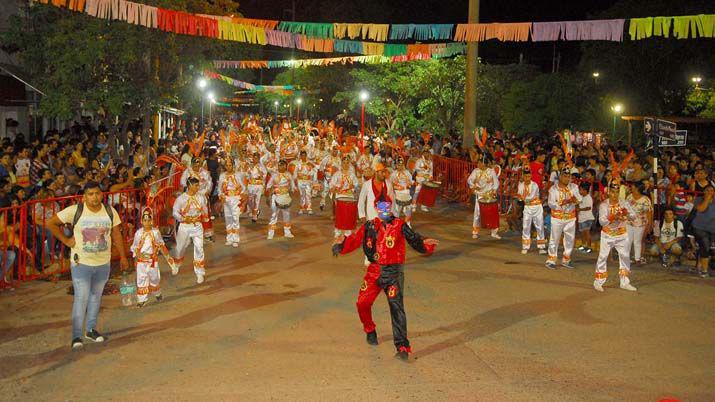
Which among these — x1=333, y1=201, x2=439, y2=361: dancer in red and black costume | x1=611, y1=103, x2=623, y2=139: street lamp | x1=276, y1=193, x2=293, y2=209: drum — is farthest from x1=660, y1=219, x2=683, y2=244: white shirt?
x1=611, y1=103, x2=623, y2=139: street lamp

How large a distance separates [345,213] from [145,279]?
531 centimetres

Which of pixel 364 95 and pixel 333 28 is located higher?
pixel 333 28

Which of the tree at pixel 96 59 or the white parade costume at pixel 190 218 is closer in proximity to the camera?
the white parade costume at pixel 190 218

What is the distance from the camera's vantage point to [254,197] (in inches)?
651

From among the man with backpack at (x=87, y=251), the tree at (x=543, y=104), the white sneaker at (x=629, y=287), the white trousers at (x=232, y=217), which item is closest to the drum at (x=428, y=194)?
the white trousers at (x=232, y=217)

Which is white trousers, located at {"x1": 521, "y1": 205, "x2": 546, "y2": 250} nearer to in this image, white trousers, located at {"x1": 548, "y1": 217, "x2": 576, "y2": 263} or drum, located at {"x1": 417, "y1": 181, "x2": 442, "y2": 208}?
white trousers, located at {"x1": 548, "y1": 217, "x2": 576, "y2": 263}

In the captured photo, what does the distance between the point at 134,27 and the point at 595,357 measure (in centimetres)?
1328

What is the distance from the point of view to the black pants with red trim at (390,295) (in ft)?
24.5

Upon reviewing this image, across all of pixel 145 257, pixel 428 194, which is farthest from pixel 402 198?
pixel 145 257

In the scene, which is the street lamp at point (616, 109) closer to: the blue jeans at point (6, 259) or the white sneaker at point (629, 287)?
the white sneaker at point (629, 287)

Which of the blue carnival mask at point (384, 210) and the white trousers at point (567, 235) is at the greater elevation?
the blue carnival mask at point (384, 210)

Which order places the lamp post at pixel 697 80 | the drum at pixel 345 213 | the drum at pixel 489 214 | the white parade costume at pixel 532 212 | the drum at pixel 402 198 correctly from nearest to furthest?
the white parade costume at pixel 532 212
the drum at pixel 345 213
the drum at pixel 489 214
the drum at pixel 402 198
the lamp post at pixel 697 80

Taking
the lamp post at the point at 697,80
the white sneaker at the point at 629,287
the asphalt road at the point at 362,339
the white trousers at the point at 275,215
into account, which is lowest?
the asphalt road at the point at 362,339

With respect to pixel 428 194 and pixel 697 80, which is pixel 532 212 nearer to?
pixel 428 194
